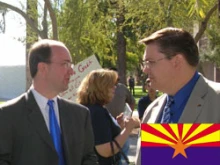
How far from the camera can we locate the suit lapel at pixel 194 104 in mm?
2670

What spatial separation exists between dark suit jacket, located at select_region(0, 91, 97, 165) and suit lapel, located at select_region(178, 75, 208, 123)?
39.6 inches

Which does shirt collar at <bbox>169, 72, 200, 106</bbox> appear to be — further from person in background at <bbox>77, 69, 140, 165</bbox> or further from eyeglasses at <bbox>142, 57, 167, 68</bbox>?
person in background at <bbox>77, 69, 140, 165</bbox>

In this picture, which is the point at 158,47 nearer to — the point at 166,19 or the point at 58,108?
the point at 58,108

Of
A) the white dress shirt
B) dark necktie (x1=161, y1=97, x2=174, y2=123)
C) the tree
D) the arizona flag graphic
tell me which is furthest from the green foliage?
the arizona flag graphic

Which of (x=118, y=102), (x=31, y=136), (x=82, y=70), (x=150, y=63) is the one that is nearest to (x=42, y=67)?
(x=31, y=136)

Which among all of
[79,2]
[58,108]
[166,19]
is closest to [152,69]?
[58,108]

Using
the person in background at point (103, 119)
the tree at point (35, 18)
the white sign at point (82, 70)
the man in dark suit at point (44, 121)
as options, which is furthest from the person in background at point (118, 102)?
the man in dark suit at point (44, 121)

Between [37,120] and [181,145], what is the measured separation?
1429 millimetres

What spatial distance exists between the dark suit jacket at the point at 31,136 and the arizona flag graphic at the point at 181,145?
4.04 feet

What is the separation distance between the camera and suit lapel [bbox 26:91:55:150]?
3307 millimetres

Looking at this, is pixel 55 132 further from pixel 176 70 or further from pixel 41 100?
pixel 176 70

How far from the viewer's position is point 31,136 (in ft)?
10.8

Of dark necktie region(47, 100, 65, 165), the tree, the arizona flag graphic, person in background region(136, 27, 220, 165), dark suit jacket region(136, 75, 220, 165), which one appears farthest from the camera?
the tree

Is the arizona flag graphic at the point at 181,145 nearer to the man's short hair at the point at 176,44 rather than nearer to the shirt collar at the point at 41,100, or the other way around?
the man's short hair at the point at 176,44
